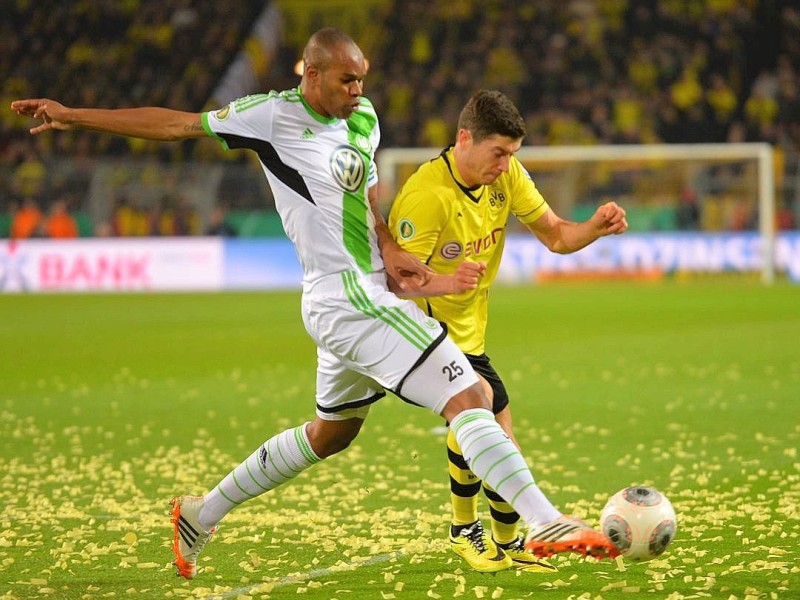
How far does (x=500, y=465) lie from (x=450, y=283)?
705 millimetres

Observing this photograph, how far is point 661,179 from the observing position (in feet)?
87.6

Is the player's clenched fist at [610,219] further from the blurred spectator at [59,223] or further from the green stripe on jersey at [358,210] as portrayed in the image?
the blurred spectator at [59,223]

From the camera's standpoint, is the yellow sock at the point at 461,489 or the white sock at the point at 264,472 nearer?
the white sock at the point at 264,472

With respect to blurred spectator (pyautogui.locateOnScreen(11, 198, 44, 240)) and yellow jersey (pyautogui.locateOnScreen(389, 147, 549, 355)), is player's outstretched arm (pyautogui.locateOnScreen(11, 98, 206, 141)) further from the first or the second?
blurred spectator (pyautogui.locateOnScreen(11, 198, 44, 240))

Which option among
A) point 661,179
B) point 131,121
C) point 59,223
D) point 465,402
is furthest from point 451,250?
point 59,223

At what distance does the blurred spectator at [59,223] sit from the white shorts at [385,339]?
2282 centimetres

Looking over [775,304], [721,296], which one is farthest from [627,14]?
[775,304]

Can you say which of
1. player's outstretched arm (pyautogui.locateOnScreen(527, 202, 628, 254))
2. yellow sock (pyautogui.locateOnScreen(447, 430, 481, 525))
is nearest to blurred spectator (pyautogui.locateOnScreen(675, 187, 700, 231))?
player's outstretched arm (pyautogui.locateOnScreen(527, 202, 628, 254))

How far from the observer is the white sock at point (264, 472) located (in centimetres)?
515

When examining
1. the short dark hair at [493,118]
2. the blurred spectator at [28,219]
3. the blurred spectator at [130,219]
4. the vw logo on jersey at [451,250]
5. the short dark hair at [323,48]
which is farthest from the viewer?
the blurred spectator at [28,219]

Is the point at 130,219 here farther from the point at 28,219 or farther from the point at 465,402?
the point at 465,402

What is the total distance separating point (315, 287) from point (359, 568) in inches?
47.3

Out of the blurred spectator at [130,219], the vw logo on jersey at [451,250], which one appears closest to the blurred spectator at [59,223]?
the blurred spectator at [130,219]

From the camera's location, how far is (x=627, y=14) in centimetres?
3150
